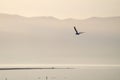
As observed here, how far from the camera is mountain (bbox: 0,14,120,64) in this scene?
5.78ft

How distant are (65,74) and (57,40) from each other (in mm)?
308

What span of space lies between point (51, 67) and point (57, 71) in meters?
0.06

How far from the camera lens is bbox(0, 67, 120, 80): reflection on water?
68.4 inches

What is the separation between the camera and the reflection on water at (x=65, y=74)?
68.4 inches

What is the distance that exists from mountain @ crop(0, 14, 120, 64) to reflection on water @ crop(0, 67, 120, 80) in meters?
0.08

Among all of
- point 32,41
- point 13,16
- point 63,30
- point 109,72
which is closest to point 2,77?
point 32,41

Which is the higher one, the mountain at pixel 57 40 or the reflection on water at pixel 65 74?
the mountain at pixel 57 40

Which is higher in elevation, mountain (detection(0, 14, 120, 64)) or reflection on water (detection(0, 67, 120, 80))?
mountain (detection(0, 14, 120, 64))

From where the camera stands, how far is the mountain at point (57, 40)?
1.76m

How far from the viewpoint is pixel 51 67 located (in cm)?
178

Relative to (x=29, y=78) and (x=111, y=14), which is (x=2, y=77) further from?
(x=111, y=14)

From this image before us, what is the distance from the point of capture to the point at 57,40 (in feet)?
5.97

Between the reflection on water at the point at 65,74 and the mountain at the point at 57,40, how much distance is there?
79 mm

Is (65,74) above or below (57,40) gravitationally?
below
